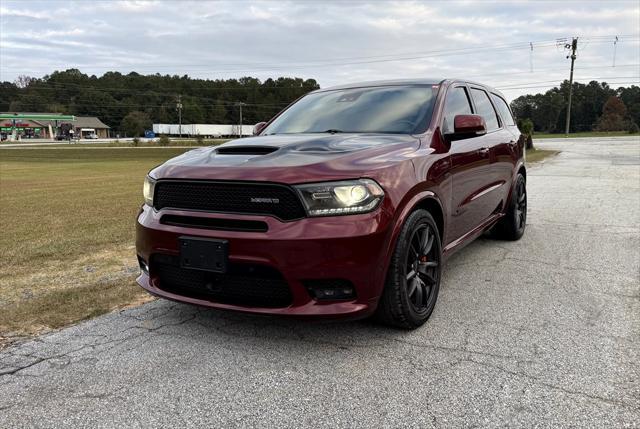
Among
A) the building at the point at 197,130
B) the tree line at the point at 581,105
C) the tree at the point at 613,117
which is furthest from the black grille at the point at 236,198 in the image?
the tree line at the point at 581,105

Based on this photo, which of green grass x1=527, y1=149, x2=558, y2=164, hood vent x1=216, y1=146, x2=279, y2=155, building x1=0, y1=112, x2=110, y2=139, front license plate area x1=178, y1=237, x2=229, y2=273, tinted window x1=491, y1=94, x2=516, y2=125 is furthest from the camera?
building x1=0, y1=112, x2=110, y2=139

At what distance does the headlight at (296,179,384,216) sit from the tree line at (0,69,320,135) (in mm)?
117175

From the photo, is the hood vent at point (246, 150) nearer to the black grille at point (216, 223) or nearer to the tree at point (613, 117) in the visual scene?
the black grille at point (216, 223)

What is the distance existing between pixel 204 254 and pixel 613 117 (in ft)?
317

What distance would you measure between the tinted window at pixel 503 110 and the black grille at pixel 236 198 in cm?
386

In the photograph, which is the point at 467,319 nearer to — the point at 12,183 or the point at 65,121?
the point at 12,183

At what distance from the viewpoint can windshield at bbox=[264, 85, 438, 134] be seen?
4.01m

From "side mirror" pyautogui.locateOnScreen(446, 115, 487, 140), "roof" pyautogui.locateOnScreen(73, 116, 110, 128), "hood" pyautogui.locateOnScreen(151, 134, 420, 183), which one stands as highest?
"roof" pyautogui.locateOnScreen(73, 116, 110, 128)

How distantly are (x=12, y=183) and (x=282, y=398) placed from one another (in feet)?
53.8

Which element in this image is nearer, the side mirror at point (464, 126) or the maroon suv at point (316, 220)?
the maroon suv at point (316, 220)

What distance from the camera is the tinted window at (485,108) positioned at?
5168mm

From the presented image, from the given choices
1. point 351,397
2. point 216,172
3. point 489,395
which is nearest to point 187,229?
point 216,172

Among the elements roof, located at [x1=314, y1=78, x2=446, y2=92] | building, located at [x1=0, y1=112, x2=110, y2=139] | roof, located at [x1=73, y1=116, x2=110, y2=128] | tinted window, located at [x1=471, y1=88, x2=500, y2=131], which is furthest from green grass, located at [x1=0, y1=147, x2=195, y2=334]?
roof, located at [x1=73, y1=116, x2=110, y2=128]

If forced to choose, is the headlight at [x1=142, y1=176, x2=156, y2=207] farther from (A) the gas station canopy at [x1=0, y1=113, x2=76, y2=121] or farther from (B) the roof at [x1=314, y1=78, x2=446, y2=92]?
(A) the gas station canopy at [x1=0, y1=113, x2=76, y2=121]
